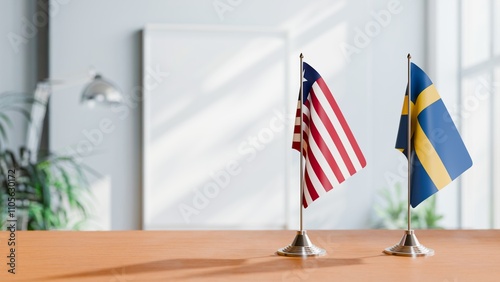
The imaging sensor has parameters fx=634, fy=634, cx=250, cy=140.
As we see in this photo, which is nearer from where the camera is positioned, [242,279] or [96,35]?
[242,279]

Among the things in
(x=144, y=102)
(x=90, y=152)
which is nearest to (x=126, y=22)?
(x=144, y=102)

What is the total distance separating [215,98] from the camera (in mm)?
4789

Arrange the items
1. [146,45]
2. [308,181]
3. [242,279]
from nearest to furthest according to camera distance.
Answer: [242,279] < [308,181] < [146,45]

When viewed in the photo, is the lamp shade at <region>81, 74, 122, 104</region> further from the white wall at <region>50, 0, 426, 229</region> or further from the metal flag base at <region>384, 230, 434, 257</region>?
the metal flag base at <region>384, 230, 434, 257</region>

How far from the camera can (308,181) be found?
1.39 m

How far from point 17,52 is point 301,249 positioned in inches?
150

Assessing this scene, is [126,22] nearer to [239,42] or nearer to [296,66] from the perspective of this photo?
[239,42]

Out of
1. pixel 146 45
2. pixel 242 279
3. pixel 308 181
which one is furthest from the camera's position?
pixel 146 45

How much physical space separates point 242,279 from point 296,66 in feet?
12.6
